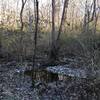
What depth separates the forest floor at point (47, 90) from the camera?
25.2 feet

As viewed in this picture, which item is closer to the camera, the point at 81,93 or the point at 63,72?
the point at 81,93

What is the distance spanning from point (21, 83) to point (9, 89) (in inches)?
40.4

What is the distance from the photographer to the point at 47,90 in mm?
8773

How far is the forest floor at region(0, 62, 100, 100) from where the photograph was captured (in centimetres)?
769

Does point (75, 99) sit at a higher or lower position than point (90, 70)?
lower

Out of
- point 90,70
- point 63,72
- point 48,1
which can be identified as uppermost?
point 48,1

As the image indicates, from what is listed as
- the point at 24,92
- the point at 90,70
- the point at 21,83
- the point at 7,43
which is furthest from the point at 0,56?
the point at 90,70

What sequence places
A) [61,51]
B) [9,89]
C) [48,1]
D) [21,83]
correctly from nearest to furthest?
[9,89] < [21,83] < [61,51] < [48,1]

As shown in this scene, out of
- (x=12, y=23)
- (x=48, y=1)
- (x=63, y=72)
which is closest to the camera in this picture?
(x=63, y=72)

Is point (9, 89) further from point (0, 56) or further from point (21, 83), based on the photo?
point (0, 56)

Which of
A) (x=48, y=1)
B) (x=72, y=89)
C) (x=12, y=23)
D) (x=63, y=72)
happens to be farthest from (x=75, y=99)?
(x=48, y=1)

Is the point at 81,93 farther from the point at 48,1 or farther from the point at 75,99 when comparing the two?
the point at 48,1

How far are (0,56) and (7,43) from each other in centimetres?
112

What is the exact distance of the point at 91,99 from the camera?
7.21 meters
